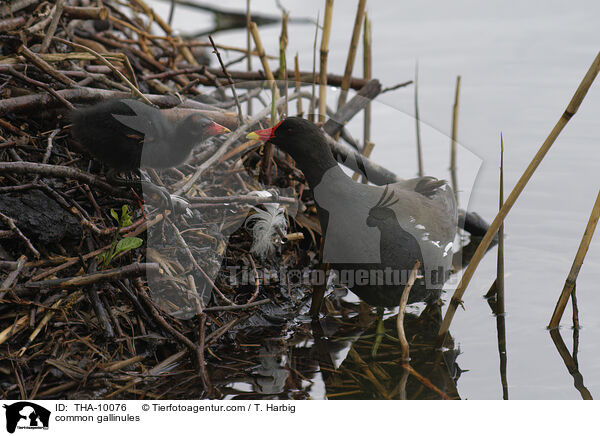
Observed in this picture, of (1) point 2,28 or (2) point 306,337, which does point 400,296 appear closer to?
(2) point 306,337

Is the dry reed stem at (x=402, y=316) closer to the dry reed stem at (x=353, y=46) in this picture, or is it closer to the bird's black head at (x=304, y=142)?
the bird's black head at (x=304, y=142)

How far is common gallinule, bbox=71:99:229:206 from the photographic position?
3.07 meters

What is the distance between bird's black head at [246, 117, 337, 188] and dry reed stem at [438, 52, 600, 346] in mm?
768

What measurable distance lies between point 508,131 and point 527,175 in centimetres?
300

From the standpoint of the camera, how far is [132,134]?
3.10m

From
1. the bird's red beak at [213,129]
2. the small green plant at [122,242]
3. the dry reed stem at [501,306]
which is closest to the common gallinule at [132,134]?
the bird's red beak at [213,129]

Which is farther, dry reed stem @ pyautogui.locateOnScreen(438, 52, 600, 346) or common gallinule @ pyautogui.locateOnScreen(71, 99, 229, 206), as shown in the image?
common gallinule @ pyautogui.locateOnScreen(71, 99, 229, 206)

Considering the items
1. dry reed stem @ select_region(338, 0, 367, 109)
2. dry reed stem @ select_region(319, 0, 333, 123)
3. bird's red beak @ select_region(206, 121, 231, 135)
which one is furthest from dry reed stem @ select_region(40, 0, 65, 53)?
dry reed stem @ select_region(338, 0, 367, 109)

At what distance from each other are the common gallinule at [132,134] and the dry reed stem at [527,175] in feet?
4.65

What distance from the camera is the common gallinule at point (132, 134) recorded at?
3074 millimetres

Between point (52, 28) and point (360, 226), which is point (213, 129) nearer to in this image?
point (360, 226)

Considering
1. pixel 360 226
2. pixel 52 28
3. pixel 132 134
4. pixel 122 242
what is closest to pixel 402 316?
pixel 360 226

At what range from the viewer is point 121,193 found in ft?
10.2

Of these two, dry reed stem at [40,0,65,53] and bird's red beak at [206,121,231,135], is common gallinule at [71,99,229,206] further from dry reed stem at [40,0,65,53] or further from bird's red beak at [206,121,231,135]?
dry reed stem at [40,0,65,53]
